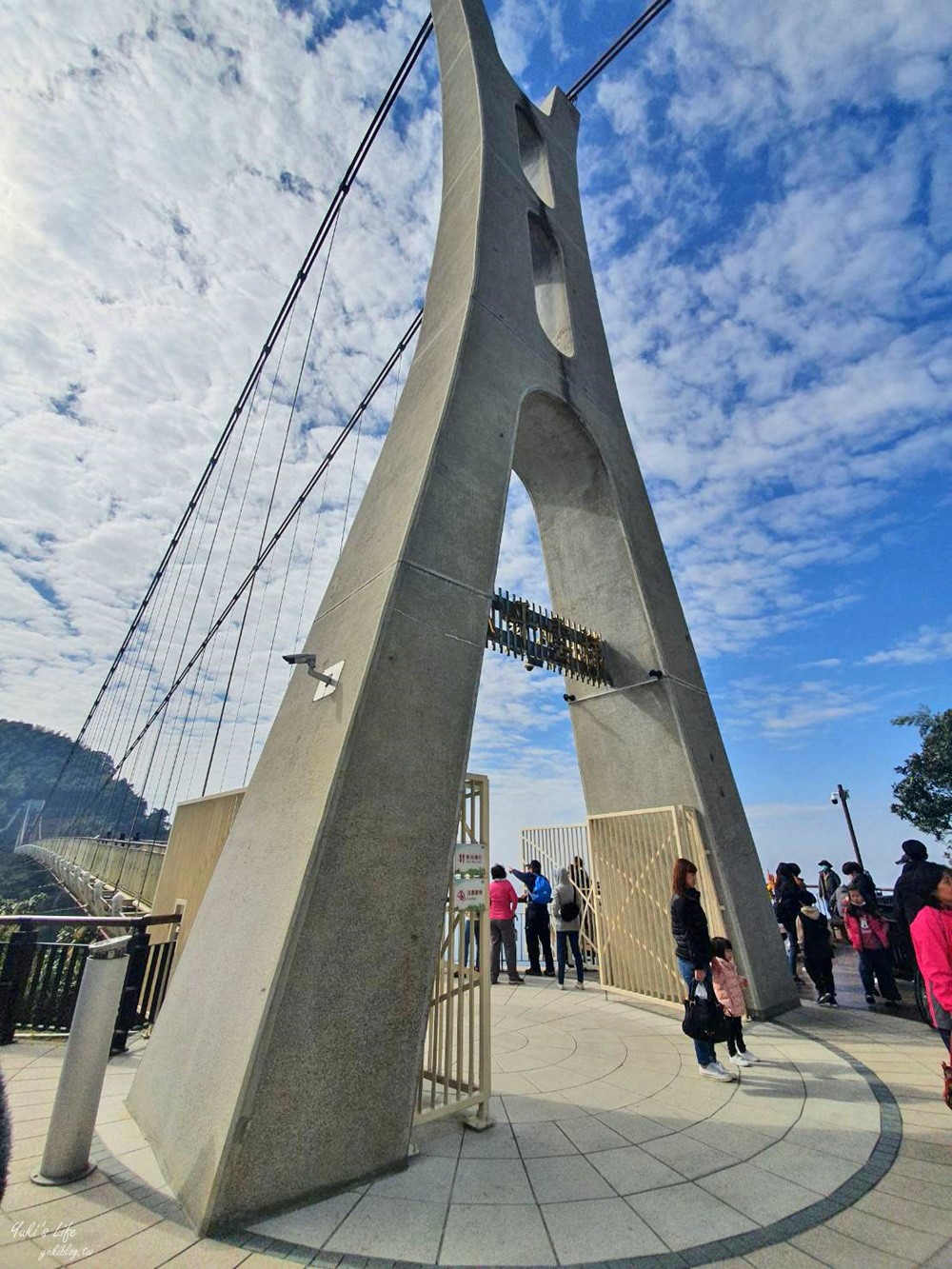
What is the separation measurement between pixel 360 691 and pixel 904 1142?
418 centimetres

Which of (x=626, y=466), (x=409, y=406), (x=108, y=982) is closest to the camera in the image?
(x=108, y=982)

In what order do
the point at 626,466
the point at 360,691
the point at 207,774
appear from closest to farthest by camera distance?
the point at 360,691, the point at 626,466, the point at 207,774

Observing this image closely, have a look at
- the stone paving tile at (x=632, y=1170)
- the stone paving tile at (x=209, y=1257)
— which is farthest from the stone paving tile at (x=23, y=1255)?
the stone paving tile at (x=632, y=1170)

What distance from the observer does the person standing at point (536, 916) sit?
819 cm

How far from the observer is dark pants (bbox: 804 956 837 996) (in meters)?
6.33

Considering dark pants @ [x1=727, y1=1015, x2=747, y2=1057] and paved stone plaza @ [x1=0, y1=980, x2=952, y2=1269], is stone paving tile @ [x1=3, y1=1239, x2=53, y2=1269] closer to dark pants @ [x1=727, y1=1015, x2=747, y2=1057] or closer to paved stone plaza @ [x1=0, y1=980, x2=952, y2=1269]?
paved stone plaza @ [x1=0, y1=980, x2=952, y2=1269]

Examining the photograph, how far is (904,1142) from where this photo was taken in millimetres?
3160

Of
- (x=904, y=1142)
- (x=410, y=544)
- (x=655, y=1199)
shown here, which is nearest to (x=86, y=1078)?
(x=655, y=1199)

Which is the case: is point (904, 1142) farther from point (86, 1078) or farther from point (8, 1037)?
point (8, 1037)

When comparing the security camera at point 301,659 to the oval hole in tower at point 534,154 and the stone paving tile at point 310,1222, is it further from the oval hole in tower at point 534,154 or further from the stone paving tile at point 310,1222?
the oval hole in tower at point 534,154

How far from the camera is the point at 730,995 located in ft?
13.9

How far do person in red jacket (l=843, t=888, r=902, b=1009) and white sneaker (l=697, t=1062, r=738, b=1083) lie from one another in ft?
10.1

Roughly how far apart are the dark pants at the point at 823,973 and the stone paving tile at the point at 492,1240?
5395 millimetres

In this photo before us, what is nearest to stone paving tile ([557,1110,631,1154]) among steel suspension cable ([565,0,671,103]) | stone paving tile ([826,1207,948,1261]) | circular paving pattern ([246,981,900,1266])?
circular paving pattern ([246,981,900,1266])
